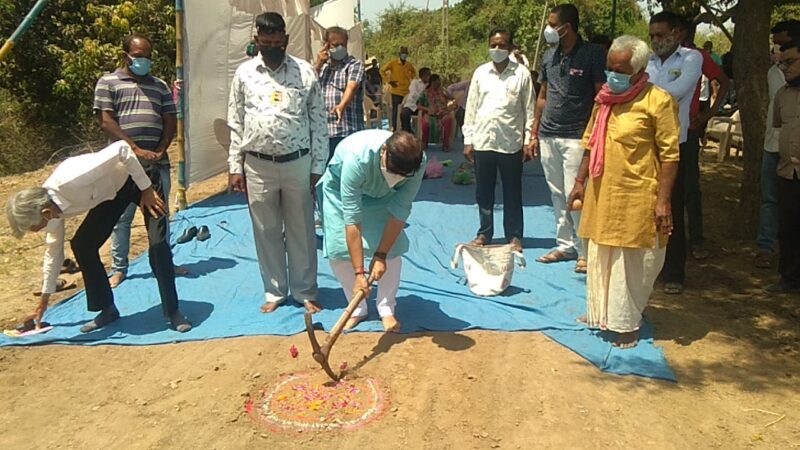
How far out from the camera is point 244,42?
7820 mm

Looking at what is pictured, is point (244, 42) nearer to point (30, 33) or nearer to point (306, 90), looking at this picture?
point (306, 90)

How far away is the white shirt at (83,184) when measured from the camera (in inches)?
141

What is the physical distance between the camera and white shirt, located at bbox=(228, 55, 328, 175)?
12.9ft

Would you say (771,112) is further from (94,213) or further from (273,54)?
(94,213)

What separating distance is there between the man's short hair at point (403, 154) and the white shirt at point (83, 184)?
1534 millimetres

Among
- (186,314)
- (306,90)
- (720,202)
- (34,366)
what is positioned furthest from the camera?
(720,202)

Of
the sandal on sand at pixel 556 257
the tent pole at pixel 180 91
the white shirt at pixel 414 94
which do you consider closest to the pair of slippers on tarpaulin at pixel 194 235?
the tent pole at pixel 180 91

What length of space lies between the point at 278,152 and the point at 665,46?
2.48 m

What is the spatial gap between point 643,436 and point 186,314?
9.45ft

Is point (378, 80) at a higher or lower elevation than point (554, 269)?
higher

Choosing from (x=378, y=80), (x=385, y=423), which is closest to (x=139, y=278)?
(x=385, y=423)

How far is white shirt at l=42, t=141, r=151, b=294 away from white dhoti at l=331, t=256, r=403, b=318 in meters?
1.22

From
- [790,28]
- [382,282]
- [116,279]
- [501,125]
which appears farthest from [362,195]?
[790,28]

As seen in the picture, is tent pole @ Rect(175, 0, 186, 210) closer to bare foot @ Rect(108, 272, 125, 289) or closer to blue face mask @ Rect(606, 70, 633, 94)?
bare foot @ Rect(108, 272, 125, 289)
